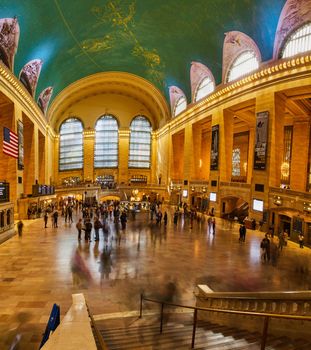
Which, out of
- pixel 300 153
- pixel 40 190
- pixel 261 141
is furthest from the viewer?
pixel 300 153

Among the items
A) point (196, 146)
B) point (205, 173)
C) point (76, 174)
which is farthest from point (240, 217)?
point (76, 174)

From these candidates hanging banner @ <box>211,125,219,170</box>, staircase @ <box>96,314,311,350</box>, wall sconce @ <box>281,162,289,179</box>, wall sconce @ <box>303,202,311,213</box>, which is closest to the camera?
staircase @ <box>96,314,311,350</box>

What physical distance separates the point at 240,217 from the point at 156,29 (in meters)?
15.3

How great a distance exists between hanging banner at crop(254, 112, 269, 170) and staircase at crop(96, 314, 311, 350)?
11938 mm

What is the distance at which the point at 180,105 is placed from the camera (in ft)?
94.7

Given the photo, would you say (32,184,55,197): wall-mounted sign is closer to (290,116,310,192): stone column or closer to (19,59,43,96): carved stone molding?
(19,59,43,96): carved stone molding

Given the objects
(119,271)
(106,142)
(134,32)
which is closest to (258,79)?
(134,32)

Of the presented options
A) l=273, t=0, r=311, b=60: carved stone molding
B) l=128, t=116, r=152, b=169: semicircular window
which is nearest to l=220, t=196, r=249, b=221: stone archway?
l=273, t=0, r=311, b=60: carved stone molding

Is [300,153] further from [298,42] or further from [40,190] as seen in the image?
[40,190]

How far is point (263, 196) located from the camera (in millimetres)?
14930

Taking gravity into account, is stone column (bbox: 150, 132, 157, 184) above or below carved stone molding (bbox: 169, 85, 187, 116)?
below

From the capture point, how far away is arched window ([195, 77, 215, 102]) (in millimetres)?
21812

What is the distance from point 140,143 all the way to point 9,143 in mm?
24826

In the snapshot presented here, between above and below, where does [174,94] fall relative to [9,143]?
above
